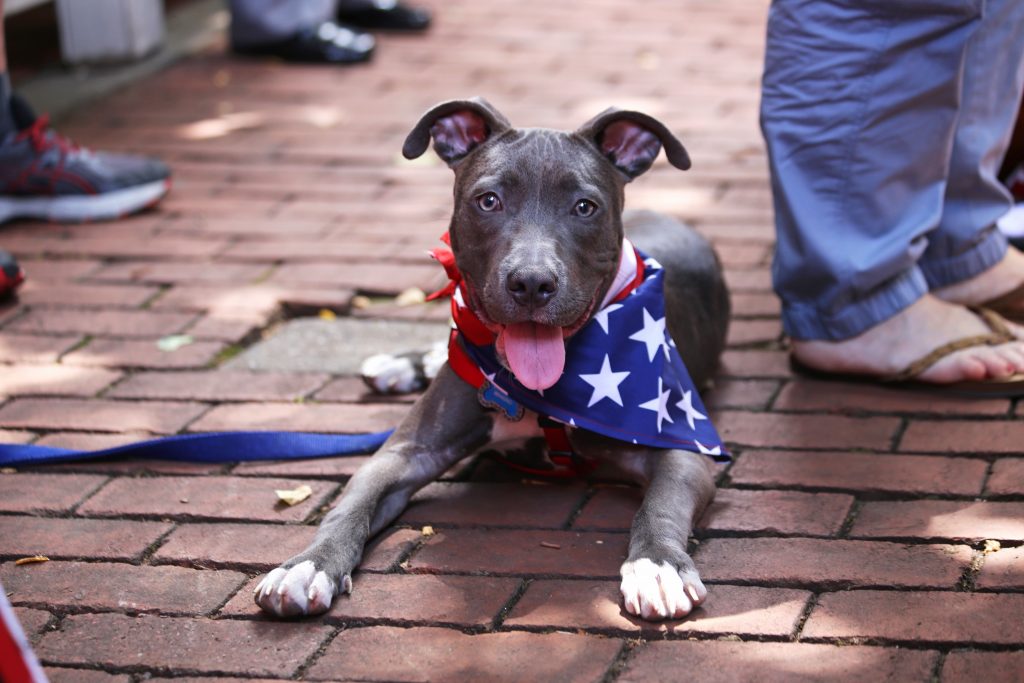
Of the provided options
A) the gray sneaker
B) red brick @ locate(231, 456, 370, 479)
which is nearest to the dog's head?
red brick @ locate(231, 456, 370, 479)

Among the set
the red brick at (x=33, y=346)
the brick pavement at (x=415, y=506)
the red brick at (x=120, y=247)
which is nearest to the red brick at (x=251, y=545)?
the brick pavement at (x=415, y=506)

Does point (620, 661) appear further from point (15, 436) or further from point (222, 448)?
point (15, 436)

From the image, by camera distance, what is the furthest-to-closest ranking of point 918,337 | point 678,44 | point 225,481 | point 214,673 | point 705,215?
1. point 678,44
2. point 705,215
3. point 918,337
4. point 225,481
5. point 214,673

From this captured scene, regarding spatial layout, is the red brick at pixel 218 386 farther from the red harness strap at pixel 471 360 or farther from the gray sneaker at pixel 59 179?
the gray sneaker at pixel 59 179

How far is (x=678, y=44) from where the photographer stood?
9469mm

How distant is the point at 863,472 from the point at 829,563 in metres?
0.60

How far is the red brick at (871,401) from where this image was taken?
433 centimetres

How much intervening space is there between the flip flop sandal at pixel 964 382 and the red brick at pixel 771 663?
1.64 metres

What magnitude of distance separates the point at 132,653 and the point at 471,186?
155 centimetres

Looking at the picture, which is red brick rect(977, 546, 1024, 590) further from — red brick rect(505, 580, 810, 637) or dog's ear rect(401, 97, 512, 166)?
dog's ear rect(401, 97, 512, 166)

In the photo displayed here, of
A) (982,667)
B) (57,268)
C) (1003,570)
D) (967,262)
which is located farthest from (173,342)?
(982,667)

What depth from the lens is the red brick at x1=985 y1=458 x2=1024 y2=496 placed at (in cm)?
374

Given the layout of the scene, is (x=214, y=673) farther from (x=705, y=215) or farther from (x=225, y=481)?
(x=705, y=215)

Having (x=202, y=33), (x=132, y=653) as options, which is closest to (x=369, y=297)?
(x=132, y=653)
